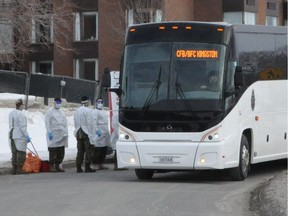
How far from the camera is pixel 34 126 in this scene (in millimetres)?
27703

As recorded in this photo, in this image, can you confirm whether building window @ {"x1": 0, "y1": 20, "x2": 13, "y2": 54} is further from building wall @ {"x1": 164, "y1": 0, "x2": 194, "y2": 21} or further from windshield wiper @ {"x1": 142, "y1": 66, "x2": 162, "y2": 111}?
building wall @ {"x1": 164, "y1": 0, "x2": 194, "y2": 21}

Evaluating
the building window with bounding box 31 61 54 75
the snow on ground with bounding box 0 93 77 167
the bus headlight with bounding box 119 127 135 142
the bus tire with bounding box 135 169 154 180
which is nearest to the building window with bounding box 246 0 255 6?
the building window with bounding box 31 61 54 75

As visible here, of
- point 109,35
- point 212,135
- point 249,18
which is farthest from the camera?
point 249,18

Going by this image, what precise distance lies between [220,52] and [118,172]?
519 cm

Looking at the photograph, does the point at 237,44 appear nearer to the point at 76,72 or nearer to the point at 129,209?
the point at 129,209

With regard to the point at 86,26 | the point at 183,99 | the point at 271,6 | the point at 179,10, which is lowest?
the point at 183,99

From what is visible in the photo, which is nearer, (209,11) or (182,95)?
Result: (182,95)

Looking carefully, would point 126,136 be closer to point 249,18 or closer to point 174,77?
point 174,77

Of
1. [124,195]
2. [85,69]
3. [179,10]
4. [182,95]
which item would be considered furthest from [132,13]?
[124,195]

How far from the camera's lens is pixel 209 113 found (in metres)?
15.4

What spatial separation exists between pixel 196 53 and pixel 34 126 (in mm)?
13283

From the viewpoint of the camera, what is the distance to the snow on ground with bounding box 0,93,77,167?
23047 mm

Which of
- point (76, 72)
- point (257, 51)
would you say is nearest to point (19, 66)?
point (76, 72)

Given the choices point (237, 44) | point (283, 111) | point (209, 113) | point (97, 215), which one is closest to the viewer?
point (97, 215)
